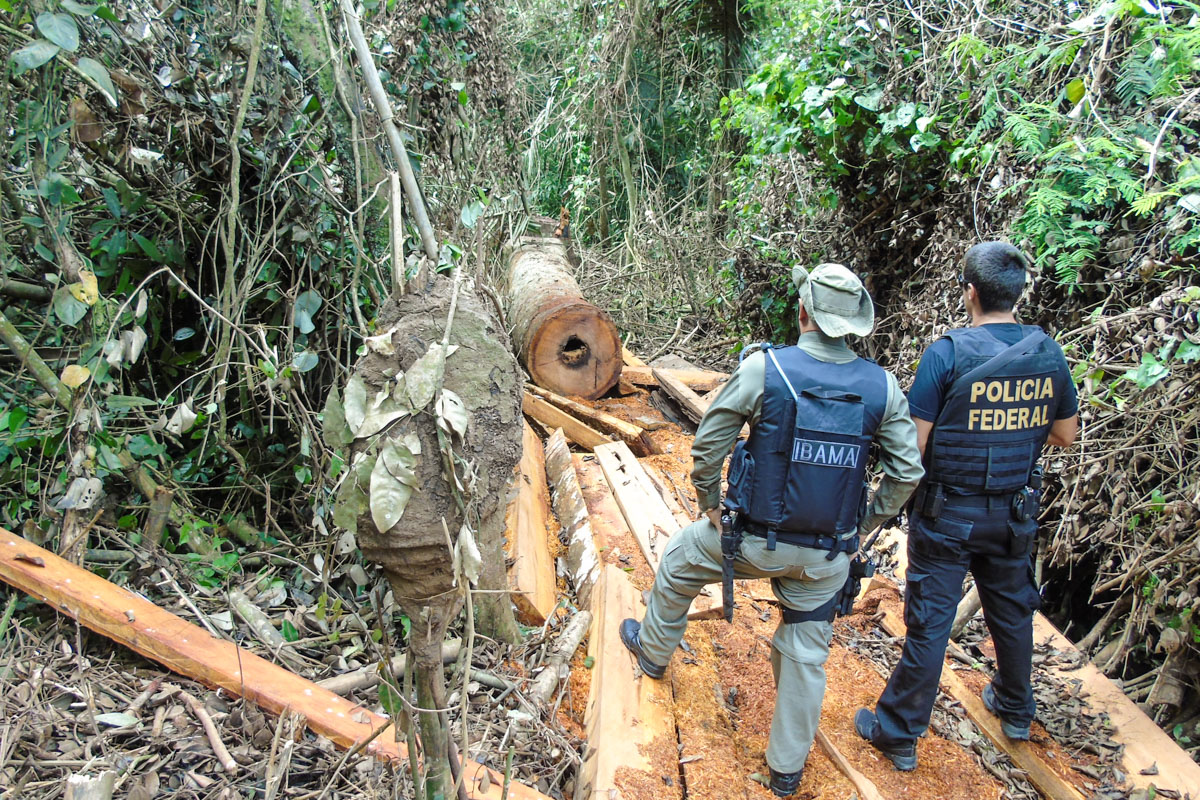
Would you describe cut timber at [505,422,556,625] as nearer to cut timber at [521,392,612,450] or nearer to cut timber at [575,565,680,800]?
cut timber at [575,565,680,800]

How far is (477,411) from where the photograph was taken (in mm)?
1607

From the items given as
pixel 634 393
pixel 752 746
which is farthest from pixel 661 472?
pixel 752 746

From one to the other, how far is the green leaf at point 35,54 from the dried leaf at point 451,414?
150 cm

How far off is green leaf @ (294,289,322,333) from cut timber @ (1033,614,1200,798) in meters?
3.67

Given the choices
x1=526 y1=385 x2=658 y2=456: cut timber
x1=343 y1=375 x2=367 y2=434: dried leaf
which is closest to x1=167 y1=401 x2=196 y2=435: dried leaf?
x1=343 y1=375 x2=367 y2=434: dried leaf

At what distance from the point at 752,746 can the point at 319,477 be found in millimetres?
2134

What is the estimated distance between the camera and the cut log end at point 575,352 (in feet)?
19.1

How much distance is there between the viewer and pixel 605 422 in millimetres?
5430

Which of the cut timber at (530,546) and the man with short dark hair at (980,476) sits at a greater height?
the man with short dark hair at (980,476)

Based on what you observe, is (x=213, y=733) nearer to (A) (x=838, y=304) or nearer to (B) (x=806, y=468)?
(B) (x=806, y=468)

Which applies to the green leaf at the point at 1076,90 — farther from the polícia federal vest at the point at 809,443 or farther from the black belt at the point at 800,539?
the black belt at the point at 800,539

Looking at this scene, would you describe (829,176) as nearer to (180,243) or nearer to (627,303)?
(627,303)

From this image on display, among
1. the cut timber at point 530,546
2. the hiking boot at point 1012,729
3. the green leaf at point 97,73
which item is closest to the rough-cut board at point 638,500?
the cut timber at point 530,546

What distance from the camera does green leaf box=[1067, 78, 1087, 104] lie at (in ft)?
11.9
